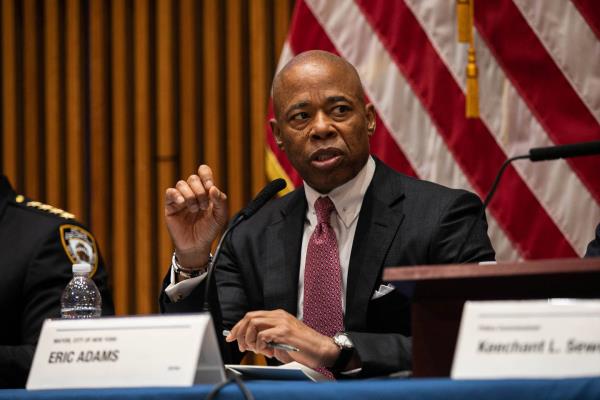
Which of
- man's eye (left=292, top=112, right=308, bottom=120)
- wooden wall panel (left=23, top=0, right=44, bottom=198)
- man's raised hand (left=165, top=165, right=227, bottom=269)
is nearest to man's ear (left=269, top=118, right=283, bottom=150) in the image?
man's eye (left=292, top=112, right=308, bottom=120)

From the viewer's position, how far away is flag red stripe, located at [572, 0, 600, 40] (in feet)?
11.6

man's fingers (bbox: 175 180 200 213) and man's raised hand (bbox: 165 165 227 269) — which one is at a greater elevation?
man's fingers (bbox: 175 180 200 213)

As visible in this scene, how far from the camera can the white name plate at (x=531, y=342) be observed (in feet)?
4.64

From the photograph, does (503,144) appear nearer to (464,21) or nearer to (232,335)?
(464,21)

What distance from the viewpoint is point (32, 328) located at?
2881 mm

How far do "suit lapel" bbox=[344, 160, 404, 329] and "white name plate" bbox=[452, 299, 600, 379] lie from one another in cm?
115

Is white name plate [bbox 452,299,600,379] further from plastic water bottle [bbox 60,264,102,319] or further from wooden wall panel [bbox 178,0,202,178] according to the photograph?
wooden wall panel [bbox 178,0,202,178]

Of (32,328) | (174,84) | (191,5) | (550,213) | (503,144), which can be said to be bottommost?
(32,328)

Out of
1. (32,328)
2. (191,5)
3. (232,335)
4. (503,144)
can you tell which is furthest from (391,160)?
(232,335)

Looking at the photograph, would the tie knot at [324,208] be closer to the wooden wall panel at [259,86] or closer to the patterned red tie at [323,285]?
the patterned red tie at [323,285]

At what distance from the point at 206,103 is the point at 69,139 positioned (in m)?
0.66

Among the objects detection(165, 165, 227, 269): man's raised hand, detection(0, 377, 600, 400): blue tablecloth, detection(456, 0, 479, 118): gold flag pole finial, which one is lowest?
detection(0, 377, 600, 400): blue tablecloth

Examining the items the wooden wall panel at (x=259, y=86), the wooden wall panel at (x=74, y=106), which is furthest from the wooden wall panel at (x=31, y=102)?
the wooden wall panel at (x=259, y=86)

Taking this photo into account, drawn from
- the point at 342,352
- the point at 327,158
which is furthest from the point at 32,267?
the point at 342,352
